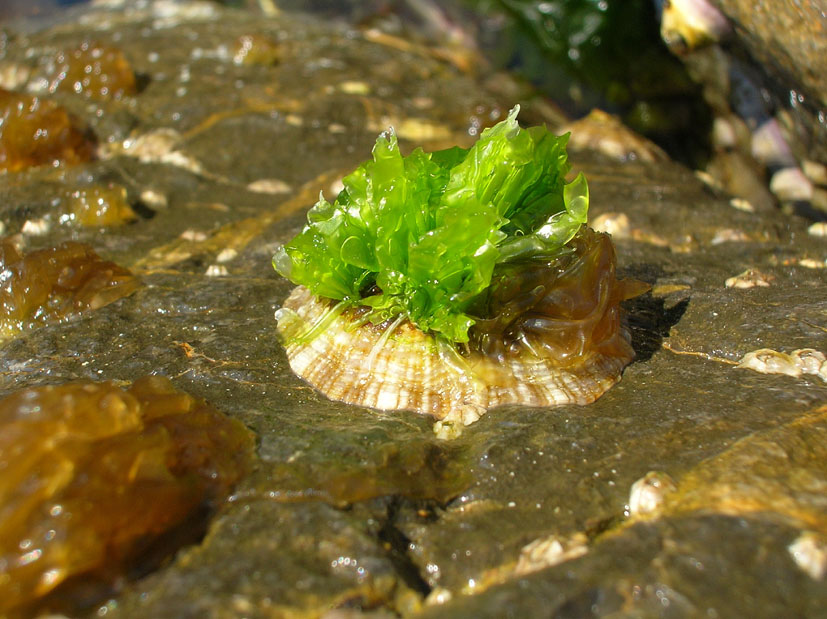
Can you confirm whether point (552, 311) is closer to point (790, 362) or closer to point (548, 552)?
point (790, 362)

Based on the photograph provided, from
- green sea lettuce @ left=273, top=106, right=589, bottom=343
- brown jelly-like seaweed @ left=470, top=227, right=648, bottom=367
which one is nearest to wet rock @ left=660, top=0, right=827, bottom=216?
green sea lettuce @ left=273, top=106, right=589, bottom=343

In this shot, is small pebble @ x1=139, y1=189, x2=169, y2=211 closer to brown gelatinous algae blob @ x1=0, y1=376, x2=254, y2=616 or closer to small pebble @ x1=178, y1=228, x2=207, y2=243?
small pebble @ x1=178, y1=228, x2=207, y2=243

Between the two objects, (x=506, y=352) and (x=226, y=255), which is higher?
(x=506, y=352)

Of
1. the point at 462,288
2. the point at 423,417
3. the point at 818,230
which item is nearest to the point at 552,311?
the point at 462,288

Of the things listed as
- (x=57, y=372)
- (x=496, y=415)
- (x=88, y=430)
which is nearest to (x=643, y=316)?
(x=496, y=415)

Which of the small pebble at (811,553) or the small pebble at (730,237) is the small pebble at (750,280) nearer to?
the small pebble at (730,237)

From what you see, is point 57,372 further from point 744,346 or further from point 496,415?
point 744,346

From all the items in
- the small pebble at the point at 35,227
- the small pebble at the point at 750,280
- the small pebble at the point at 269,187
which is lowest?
the small pebble at the point at 269,187

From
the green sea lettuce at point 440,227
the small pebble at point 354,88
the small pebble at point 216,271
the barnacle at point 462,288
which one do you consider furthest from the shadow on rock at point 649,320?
the small pebble at point 354,88
